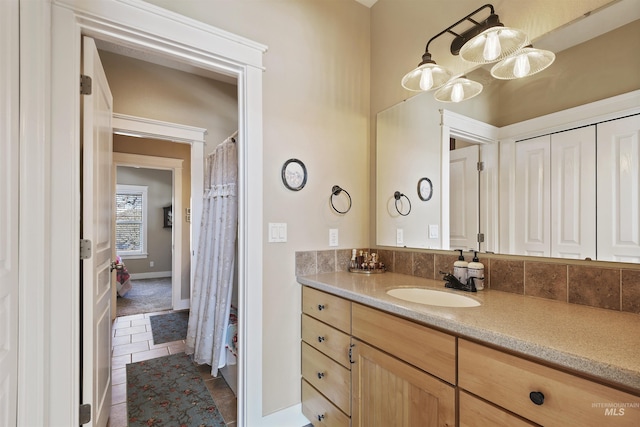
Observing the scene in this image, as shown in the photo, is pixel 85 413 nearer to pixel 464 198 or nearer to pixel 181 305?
pixel 464 198

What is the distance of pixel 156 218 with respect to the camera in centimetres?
714

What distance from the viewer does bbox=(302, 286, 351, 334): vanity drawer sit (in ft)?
4.79

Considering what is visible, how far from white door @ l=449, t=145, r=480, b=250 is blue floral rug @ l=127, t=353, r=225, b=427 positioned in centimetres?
180

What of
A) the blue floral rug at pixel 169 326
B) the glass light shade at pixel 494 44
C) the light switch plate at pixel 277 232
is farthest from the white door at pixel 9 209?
the blue floral rug at pixel 169 326

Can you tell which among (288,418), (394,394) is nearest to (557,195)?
(394,394)

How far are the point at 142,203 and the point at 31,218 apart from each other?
663 centimetres

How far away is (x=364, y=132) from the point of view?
7.26 ft

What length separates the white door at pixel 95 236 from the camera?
135cm

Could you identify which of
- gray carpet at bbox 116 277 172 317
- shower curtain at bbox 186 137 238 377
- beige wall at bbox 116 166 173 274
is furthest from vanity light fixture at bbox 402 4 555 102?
beige wall at bbox 116 166 173 274

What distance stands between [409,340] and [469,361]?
24 cm

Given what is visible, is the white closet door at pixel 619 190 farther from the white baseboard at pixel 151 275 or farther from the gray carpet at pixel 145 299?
the white baseboard at pixel 151 275

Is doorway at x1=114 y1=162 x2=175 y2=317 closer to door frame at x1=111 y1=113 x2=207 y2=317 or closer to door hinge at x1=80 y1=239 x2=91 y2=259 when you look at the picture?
door frame at x1=111 y1=113 x2=207 y2=317

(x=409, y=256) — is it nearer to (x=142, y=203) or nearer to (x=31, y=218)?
(x=31, y=218)

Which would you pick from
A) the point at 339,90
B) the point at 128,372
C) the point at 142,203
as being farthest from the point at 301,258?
the point at 142,203
